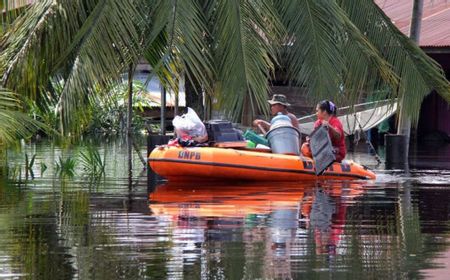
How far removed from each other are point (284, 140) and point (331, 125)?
813 mm

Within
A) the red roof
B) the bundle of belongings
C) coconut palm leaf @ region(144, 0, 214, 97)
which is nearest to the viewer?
coconut palm leaf @ region(144, 0, 214, 97)

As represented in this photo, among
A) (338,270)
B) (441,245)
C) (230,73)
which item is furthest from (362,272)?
(230,73)

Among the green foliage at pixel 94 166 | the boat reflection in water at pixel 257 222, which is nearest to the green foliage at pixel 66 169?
the green foliage at pixel 94 166

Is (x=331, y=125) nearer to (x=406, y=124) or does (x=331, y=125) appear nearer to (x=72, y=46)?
(x=72, y=46)

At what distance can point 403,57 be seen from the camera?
68.2 ft

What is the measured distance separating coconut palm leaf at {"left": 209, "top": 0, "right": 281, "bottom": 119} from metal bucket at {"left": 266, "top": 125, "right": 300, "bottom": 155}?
201 cm

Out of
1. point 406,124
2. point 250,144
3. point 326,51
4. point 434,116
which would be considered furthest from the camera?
point 434,116

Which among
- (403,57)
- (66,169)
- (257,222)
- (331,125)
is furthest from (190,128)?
(257,222)

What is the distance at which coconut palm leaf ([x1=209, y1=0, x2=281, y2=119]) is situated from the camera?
17.9 metres

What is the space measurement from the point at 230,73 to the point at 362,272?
816 cm

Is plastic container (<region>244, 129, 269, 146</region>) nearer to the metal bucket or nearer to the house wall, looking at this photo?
the metal bucket

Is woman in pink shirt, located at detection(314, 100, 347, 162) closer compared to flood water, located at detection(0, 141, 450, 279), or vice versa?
flood water, located at detection(0, 141, 450, 279)

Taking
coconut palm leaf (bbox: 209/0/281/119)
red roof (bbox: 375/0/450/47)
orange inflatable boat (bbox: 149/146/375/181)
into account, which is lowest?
orange inflatable boat (bbox: 149/146/375/181)

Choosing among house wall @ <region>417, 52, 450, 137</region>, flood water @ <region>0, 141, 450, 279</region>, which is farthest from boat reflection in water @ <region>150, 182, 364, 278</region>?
house wall @ <region>417, 52, 450, 137</region>
